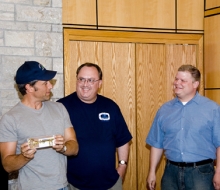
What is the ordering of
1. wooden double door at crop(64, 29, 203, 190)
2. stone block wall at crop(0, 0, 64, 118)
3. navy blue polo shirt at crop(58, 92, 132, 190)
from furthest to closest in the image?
wooden double door at crop(64, 29, 203, 190) → stone block wall at crop(0, 0, 64, 118) → navy blue polo shirt at crop(58, 92, 132, 190)

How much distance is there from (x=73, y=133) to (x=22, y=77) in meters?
0.56

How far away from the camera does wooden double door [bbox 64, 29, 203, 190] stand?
422cm

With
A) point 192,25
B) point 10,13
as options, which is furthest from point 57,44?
point 192,25

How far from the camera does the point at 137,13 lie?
442cm

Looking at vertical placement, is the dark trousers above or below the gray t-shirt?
below

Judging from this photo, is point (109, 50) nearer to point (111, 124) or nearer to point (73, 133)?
point (111, 124)

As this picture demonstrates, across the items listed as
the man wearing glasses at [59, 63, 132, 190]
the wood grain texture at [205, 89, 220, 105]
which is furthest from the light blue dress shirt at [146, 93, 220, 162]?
the wood grain texture at [205, 89, 220, 105]

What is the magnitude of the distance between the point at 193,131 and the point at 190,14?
187cm

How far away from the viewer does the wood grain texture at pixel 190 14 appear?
461 cm

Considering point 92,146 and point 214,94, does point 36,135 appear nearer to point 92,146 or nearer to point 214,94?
point 92,146

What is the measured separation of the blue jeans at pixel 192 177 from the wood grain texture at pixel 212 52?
4.92ft

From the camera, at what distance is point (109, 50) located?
170 inches

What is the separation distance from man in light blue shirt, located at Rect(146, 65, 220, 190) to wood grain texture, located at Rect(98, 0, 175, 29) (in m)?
1.21

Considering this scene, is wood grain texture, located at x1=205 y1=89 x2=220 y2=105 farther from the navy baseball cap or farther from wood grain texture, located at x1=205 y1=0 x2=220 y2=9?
the navy baseball cap
